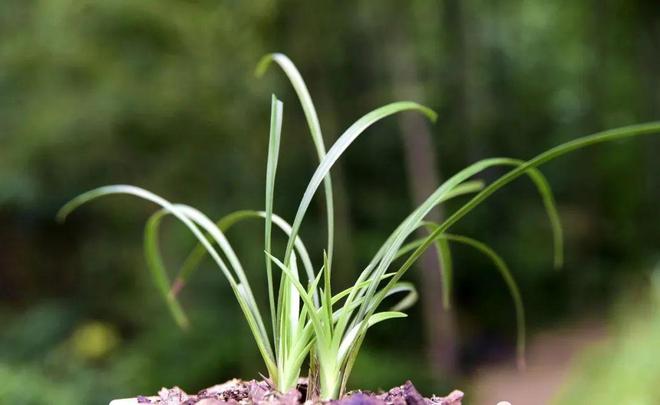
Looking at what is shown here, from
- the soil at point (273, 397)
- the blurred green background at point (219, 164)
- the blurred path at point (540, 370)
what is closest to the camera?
the soil at point (273, 397)

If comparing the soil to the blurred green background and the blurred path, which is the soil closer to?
the blurred green background

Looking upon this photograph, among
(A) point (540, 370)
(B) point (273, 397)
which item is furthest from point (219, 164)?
(B) point (273, 397)

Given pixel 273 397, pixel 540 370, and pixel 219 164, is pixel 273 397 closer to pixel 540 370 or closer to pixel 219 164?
pixel 219 164

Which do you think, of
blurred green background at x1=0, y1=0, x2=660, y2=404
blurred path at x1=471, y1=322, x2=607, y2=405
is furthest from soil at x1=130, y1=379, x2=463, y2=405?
blurred path at x1=471, y1=322, x2=607, y2=405

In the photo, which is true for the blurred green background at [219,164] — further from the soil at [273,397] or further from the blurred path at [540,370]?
the soil at [273,397]

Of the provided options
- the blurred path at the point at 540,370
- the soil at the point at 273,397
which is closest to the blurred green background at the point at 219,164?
the blurred path at the point at 540,370

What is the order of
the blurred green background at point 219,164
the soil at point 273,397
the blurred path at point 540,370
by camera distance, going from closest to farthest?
1. the soil at point 273,397
2. the blurred green background at point 219,164
3. the blurred path at point 540,370

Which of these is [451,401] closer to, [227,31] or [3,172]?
[227,31]
